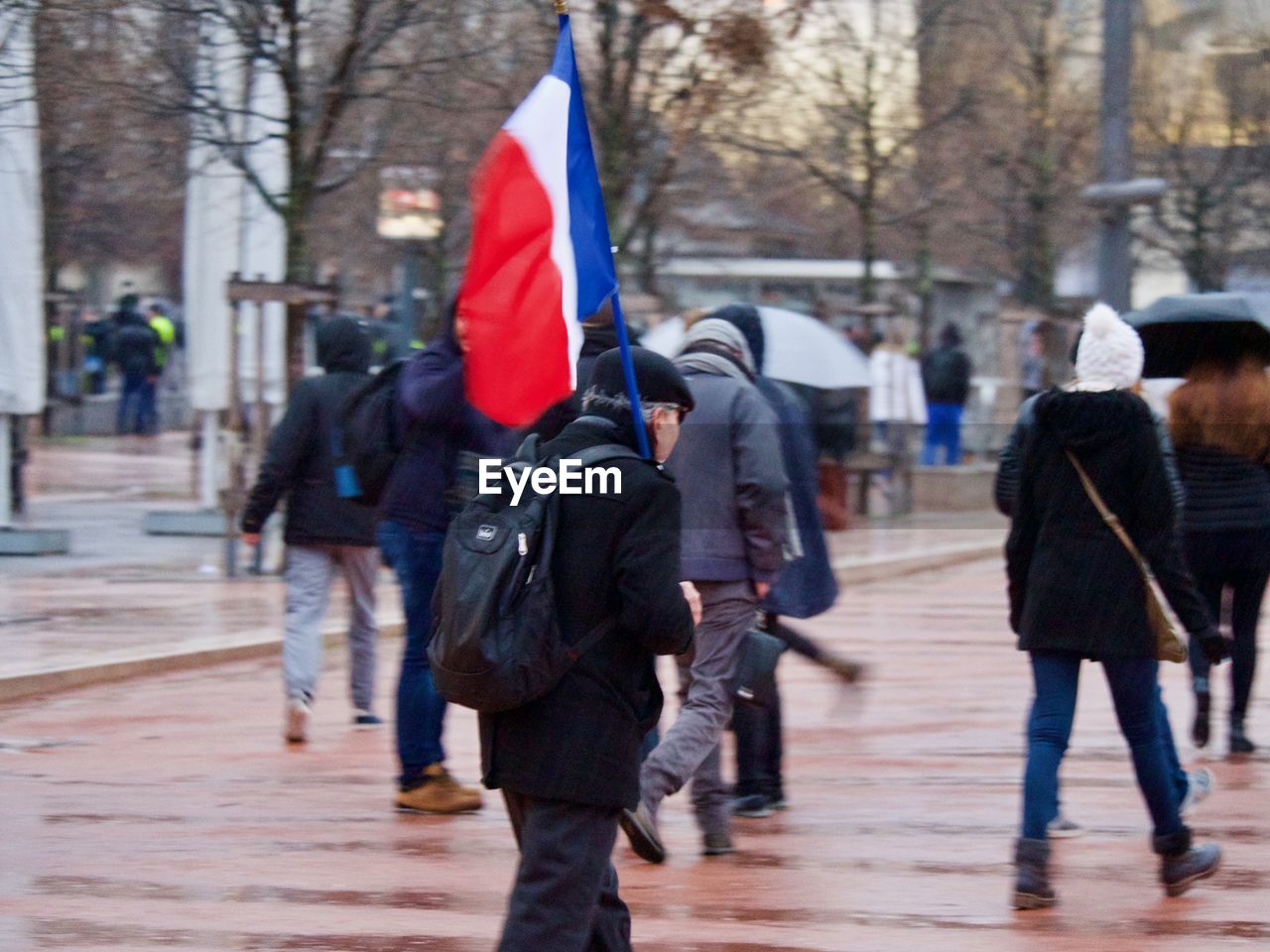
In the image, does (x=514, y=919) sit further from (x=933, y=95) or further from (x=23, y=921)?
(x=933, y=95)

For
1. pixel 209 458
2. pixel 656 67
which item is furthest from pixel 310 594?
pixel 656 67

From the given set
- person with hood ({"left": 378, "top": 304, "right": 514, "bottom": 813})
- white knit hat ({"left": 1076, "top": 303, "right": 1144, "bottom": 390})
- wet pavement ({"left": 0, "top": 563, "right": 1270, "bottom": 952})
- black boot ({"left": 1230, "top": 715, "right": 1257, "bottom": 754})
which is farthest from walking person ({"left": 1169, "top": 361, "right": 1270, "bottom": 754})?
person with hood ({"left": 378, "top": 304, "right": 514, "bottom": 813})

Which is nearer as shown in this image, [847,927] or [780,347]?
[847,927]

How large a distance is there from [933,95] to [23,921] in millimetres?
25406

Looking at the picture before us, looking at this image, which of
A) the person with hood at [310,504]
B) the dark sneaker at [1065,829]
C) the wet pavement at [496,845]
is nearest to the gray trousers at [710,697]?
the wet pavement at [496,845]

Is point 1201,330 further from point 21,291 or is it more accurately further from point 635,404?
point 21,291

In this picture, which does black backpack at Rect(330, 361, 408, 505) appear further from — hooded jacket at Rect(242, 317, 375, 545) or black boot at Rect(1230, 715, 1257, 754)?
black boot at Rect(1230, 715, 1257, 754)

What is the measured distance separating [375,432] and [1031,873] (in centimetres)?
307

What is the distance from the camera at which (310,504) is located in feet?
31.5

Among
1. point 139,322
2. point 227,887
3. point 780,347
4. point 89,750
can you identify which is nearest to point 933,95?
point 139,322

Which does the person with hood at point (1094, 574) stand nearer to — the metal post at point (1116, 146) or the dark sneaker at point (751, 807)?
the dark sneaker at point (751, 807)

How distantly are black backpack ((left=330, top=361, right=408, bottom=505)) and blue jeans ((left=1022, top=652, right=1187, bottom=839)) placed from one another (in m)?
2.66

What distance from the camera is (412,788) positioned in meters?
8.09

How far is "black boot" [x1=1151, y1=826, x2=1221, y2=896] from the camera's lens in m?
6.75
